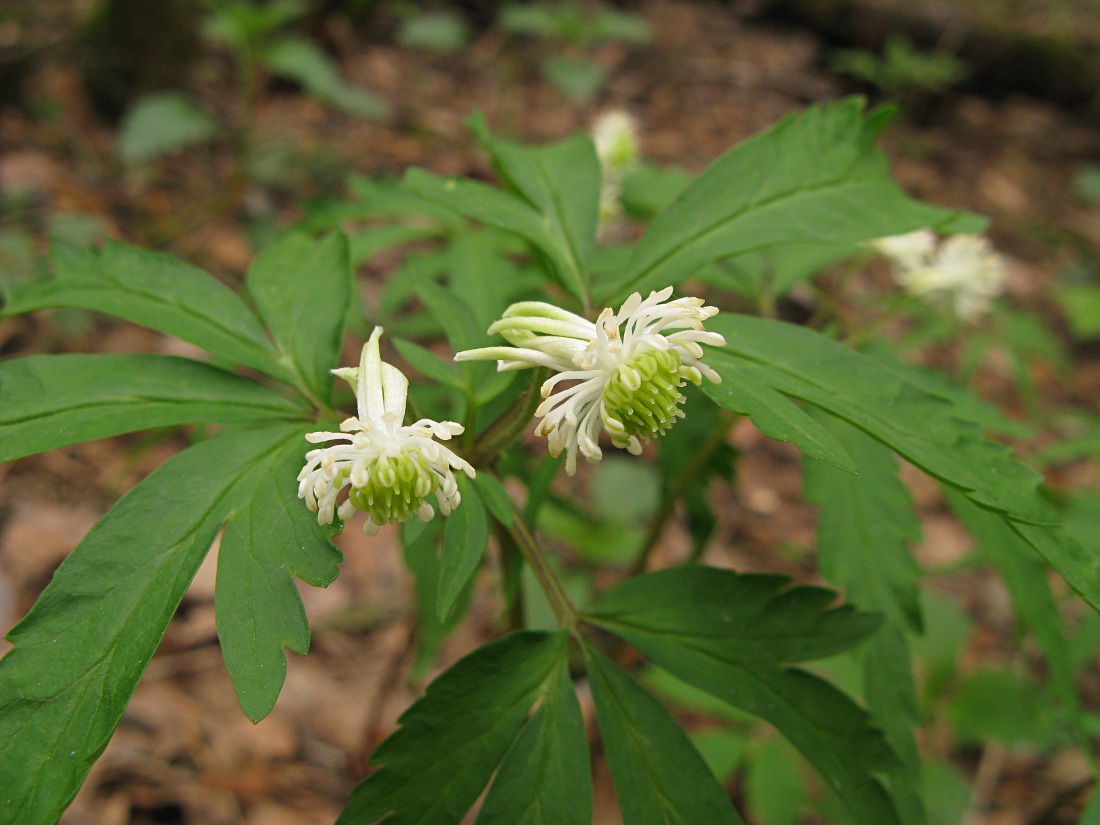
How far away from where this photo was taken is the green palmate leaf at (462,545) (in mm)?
973

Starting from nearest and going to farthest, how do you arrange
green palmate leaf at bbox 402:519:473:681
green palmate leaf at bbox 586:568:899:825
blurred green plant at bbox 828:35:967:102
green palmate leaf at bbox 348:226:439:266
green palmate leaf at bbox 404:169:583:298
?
green palmate leaf at bbox 586:568:899:825 < green palmate leaf at bbox 404:169:583:298 < green palmate leaf at bbox 402:519:473:681 < green palmate leaf at bbox 348:226:439:266 < blurred green plant at bbox 828:35:967:102

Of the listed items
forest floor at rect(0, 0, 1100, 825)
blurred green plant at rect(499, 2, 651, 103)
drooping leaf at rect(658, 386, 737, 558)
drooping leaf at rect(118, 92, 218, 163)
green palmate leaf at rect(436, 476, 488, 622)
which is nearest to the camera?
green palmate leaf at rect(436, 476, 488, 622)

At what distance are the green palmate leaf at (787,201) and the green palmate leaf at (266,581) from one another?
0.61m

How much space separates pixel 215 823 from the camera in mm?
1975

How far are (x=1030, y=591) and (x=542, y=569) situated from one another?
87cm

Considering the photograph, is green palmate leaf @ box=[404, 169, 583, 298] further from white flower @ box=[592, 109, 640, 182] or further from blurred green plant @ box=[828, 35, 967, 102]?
blurred green plant @ box=[828, 35, 967, 102]

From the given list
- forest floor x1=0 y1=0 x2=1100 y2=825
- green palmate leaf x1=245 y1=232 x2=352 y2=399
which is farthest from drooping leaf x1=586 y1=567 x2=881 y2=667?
forest floor x1=0 y1=0 x2=1100 y2=825

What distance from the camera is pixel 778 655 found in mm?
1159

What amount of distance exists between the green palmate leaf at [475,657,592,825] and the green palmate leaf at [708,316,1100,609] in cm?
50

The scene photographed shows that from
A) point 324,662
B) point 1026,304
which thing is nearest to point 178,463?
point 324,662

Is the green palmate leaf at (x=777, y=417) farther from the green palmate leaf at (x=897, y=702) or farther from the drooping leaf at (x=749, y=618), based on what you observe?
the green palmate leaf at (x=897, y=702)

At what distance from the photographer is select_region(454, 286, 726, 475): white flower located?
958mm

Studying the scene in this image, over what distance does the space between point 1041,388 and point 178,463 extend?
457cm

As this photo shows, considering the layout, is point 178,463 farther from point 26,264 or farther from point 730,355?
point 26,264
